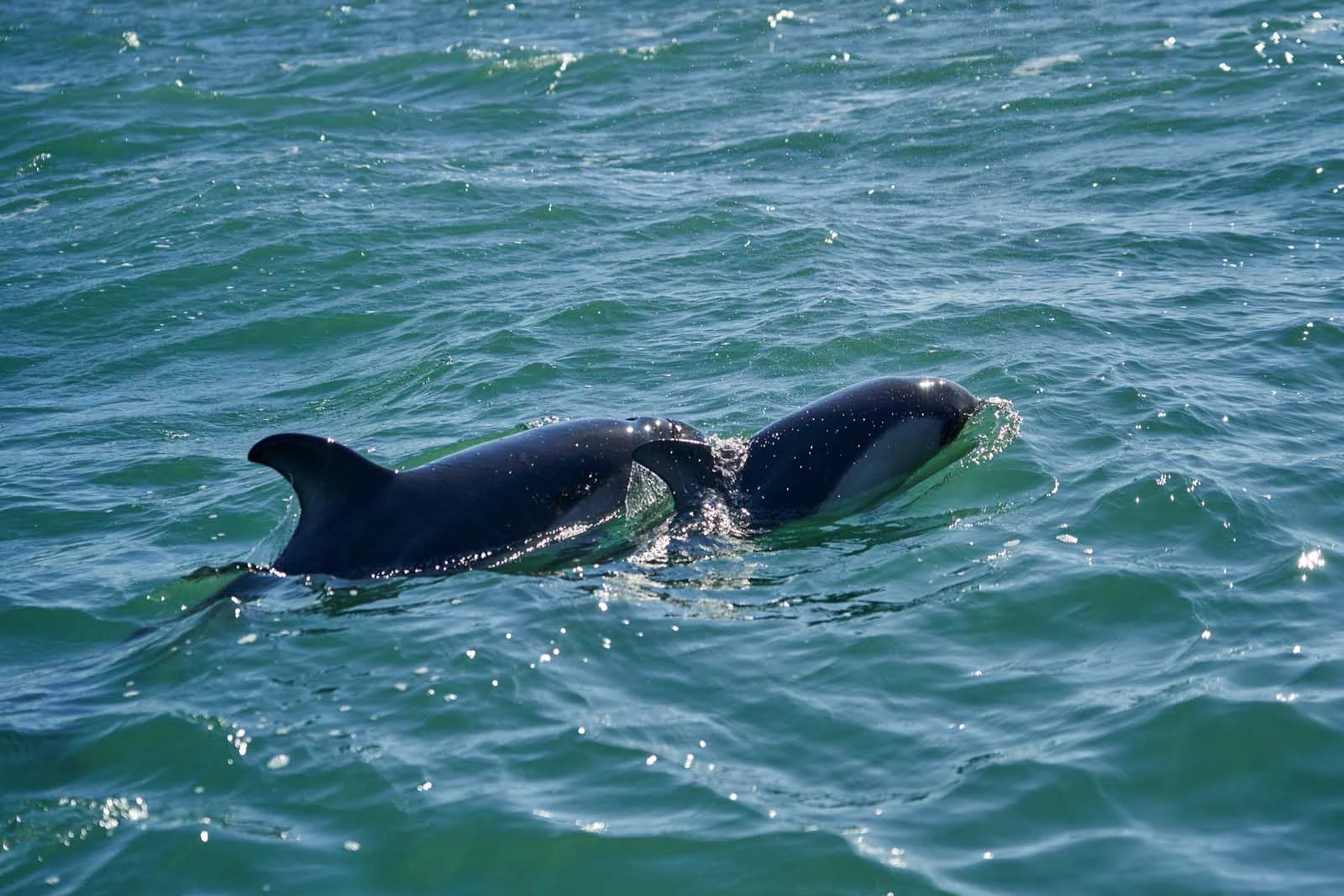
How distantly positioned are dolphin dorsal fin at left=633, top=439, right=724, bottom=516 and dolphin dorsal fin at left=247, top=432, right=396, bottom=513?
169cm

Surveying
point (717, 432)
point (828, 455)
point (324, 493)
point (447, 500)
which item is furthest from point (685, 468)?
point (324, 493)

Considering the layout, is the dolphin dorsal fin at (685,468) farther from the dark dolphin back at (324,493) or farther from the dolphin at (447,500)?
the dark dolphin back at (324,493)

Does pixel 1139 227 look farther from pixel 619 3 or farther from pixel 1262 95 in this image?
pixel 619 3

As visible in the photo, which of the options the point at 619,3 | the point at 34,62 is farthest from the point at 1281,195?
the point at 34,62

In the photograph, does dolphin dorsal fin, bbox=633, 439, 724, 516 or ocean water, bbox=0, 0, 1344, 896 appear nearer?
ocean water, bbox=0, 0, 1344, 896

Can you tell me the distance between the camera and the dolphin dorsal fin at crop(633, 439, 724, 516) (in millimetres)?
10000

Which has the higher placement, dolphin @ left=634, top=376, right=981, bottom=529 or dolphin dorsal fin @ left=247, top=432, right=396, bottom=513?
dolphin dorsal fin @ left=247, top=432, right=396, bottom=513

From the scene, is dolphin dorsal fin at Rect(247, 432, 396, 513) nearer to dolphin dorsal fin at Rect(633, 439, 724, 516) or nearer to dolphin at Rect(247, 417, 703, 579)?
dolphin at Rect(247, 417, 703, 579)

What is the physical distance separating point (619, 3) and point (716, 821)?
2885cm

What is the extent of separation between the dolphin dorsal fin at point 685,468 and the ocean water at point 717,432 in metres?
0.29

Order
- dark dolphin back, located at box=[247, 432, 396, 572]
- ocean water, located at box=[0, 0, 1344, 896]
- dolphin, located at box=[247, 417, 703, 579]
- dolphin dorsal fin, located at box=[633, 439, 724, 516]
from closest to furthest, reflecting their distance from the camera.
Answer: ocean water, located at box=[0, 0, 1344, 896] < dark dolphin back, located at box=[247, 432, 396, 572] < dolphin, located at box=[247, 417, 703, 579] < dolphin dorsal fin, located at box=[633, 439, 724, 516]

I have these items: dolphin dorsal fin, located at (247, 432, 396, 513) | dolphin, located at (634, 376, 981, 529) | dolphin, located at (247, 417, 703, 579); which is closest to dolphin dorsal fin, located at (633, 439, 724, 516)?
dolphin, located at (634, 376, 981, 529)

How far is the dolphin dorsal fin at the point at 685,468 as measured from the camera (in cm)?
1000

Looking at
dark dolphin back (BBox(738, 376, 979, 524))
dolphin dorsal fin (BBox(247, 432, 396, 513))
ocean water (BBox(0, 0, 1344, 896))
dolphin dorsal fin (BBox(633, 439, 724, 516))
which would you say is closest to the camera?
ocean water (BBox(0, 0, 1344, 896))
